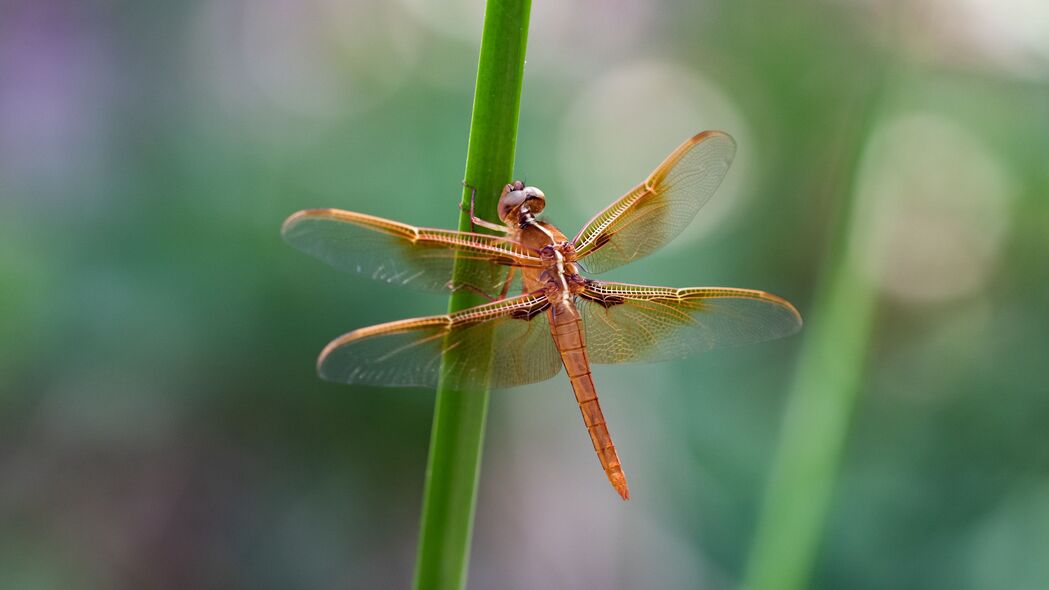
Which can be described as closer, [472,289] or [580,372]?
[472,289]

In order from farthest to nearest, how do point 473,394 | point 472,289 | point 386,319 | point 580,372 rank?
1. point 386,319
2. point 580,372
3. point 472,289
4. point 473,394

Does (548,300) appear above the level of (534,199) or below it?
below

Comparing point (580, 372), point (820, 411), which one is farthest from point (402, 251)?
point (820, 411)

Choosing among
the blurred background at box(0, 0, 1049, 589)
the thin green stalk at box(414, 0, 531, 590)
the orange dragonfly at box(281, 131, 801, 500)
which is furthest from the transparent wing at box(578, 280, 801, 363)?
the blurred background at box(0, 0, 1049, 589)

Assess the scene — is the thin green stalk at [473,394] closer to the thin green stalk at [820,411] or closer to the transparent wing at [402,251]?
the transparent wing at [402,251]

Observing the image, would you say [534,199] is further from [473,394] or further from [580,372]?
[473,394]

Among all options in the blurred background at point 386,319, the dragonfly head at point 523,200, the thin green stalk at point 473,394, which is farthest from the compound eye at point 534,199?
the blurred background at point 386,319

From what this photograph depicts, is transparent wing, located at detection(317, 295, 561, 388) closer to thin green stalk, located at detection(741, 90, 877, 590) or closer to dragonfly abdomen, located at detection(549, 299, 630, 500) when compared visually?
dragonfly abdomen, located at detection(549, 299, 630, 500)
